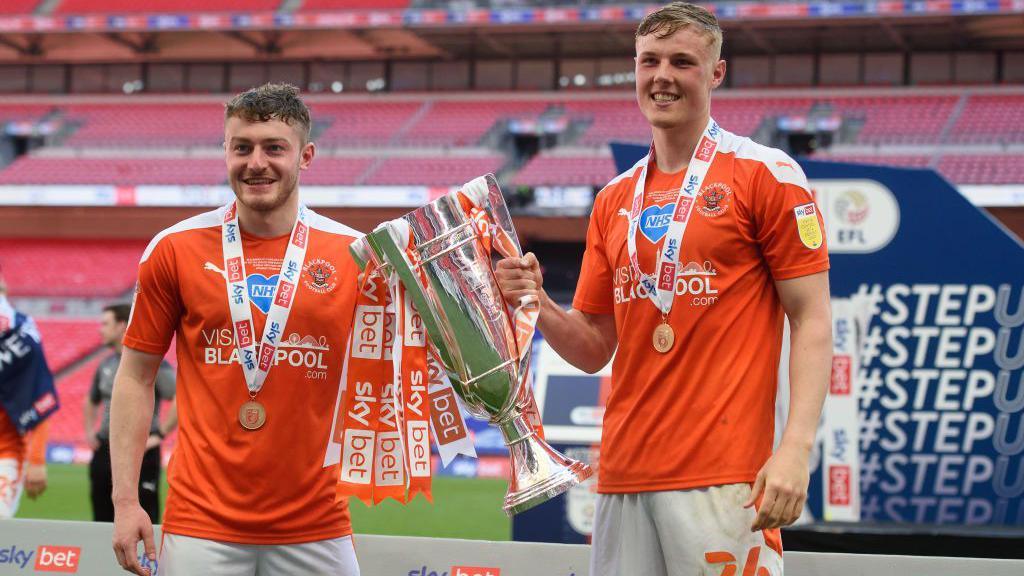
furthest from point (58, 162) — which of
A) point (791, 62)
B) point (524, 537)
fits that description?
point (524, 537)

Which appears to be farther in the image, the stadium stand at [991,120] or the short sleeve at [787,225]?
the stadium stand at [991,120]

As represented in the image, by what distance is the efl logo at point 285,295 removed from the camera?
9.14 feet

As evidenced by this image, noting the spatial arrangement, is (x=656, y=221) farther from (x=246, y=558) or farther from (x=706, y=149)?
(x=246, y=558)

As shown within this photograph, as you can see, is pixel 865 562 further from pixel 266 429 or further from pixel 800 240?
pixel 266 429

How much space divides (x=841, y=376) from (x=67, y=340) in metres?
18.7

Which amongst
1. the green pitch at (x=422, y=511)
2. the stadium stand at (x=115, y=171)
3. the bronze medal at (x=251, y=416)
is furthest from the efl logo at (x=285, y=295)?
the stadium stand at (x=115, y=171)

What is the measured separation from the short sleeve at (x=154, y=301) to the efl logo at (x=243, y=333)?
0.64ft

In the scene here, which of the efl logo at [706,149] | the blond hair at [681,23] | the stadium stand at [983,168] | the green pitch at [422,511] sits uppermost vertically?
the stadium stand at [983,168]

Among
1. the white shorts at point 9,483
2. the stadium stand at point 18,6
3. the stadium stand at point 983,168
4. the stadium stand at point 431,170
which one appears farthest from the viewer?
the stadium stand at point 18,6

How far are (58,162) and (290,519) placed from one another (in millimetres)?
25611

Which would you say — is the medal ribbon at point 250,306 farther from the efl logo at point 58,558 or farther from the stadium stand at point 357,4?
the stadium stand at point 357,4

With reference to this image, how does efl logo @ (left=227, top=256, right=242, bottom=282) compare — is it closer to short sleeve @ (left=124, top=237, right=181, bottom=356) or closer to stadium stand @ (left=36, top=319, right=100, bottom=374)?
short sleeve @ (left=124, top=237, right=181, bottom=356)

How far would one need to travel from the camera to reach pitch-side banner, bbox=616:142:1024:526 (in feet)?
18.4

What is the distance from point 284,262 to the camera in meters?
2.84
